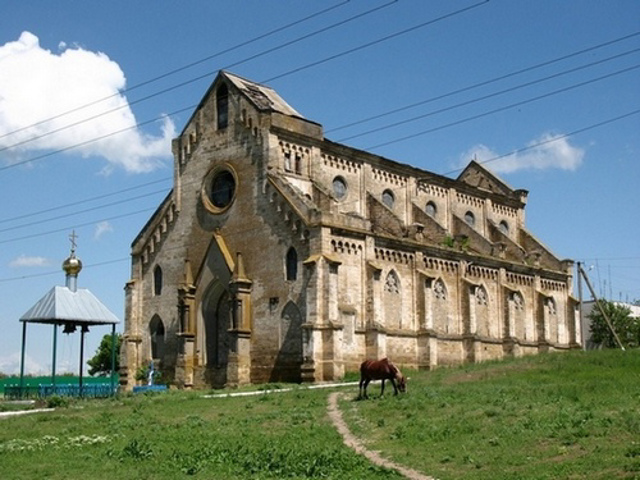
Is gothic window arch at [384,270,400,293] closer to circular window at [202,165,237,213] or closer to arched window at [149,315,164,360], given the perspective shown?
circular window at [202,165,237,213]

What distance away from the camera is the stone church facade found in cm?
4259

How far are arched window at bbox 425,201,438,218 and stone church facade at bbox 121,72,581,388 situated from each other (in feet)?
1.49

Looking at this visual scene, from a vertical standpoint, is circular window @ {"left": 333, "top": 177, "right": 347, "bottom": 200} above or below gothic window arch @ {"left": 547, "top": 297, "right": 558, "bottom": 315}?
above

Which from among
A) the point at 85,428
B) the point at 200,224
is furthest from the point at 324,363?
the point at 85,428

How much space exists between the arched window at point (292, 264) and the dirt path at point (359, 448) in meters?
14.1

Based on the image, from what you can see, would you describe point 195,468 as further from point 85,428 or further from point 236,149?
point 236,149

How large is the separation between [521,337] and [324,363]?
1956 cm

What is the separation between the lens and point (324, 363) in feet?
134

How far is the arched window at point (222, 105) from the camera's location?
48.3 metres

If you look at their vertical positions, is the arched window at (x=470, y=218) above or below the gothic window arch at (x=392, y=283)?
above

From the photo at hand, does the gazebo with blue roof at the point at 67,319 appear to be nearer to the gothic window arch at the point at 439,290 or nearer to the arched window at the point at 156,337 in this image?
the arched window at the point at 156,337

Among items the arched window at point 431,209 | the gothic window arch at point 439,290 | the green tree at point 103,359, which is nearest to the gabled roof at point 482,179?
the arched window at point 431,209

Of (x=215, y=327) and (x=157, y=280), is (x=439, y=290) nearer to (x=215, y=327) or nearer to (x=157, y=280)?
(x=215, y=327)

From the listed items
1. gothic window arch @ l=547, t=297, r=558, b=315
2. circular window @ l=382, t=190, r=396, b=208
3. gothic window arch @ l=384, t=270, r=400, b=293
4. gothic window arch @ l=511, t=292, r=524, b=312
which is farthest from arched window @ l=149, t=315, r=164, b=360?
gothic window arch @ l=547, t=297, r=558, b=315
